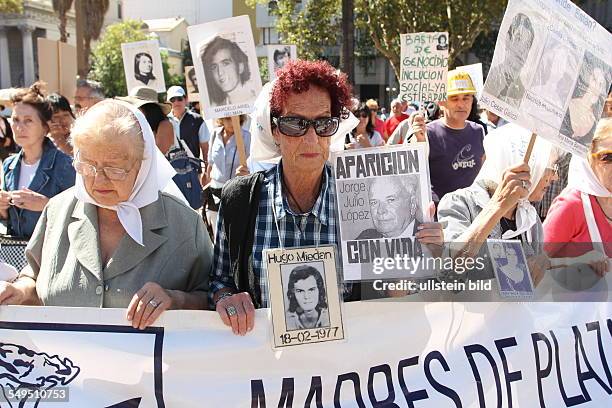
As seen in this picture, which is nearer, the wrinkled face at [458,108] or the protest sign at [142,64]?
the wrinkled face at [458,108]

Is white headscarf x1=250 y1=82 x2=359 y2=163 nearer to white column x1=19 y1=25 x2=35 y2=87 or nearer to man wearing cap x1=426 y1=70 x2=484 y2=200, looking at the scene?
man wearing cap x1=426 y1=70 x2=484 y2=200

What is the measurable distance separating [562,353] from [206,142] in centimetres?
627

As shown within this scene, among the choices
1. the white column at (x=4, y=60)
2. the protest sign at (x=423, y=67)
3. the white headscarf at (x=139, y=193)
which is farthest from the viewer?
the white column at (x=4, y=60)

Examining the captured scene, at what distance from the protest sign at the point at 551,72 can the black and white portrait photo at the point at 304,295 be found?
851mm

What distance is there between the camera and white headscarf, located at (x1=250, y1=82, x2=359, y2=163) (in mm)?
2535

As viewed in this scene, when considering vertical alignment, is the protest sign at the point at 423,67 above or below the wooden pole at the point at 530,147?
above

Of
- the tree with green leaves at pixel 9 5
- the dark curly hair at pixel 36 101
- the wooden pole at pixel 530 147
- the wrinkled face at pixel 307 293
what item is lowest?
the wrinkled face at pixel 307 293

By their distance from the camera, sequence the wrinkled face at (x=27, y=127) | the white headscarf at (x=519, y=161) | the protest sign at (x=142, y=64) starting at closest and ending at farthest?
the white headscarf at (x=519, y=161) < the wrinkled face at (x=27, y=127) < the protest sign at (x=142, y=64)

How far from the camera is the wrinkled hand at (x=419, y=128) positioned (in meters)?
4.80

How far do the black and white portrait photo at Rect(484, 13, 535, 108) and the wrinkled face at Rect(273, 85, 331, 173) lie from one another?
0.59 m

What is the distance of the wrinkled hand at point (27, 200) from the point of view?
3650 millimetres

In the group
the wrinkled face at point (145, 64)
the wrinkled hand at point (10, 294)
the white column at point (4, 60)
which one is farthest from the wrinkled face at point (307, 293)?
the white column at point (4, 60)

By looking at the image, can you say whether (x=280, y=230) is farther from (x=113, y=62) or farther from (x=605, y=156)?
(x=113, y=62)

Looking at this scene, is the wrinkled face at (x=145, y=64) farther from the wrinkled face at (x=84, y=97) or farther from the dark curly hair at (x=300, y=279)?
the dark curly hair at (x=300, y=279)
